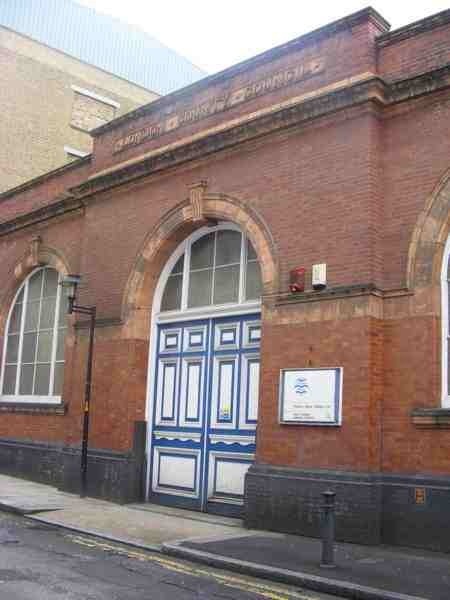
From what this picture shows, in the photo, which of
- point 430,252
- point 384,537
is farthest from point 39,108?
point 384,537

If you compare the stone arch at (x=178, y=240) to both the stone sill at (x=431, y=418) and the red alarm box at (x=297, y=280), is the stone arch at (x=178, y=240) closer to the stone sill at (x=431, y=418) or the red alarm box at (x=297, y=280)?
the red alarm box at (x=297, y=280)

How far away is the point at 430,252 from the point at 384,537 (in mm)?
3732

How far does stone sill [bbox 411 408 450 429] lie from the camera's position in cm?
898

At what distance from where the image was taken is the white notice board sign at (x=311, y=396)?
9.91 meters

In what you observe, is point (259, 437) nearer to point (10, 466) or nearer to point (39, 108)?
point (10, 466)

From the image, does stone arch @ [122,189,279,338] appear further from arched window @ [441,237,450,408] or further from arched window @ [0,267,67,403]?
arched window @ [0,267,67,403]

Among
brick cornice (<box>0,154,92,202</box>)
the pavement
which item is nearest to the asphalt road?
the pavement

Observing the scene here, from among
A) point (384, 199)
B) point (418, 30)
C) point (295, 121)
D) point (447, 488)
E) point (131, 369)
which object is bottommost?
point (447, 488)

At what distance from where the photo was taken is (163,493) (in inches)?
500

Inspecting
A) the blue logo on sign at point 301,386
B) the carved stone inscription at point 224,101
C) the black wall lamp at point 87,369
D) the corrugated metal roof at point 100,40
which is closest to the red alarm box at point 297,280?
the blue logo on sign at point 301,386

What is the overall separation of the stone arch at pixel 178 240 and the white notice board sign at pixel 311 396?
4.89ft

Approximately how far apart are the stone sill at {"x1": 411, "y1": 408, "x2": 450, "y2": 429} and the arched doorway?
9.82 ft

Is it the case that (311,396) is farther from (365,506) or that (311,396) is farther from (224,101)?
(224,101)

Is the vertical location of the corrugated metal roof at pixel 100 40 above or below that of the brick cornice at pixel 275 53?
above
